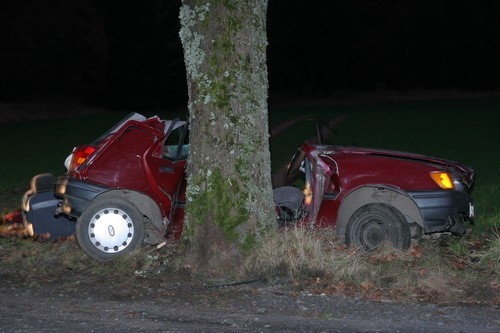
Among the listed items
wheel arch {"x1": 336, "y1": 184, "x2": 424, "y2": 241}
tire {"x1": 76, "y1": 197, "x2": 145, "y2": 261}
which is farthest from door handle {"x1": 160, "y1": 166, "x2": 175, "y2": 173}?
wheel arch {"x1": 336, "y1": 184, "x2": 424, "y2": 241}

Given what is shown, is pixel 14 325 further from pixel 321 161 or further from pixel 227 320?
pixel 321 161

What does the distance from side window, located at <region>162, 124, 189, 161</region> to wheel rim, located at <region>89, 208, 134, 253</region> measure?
3.01 feet

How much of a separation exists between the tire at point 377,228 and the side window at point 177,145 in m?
2.10

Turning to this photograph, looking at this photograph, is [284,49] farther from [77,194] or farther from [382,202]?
[382,202]

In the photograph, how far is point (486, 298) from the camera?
26.3 ft

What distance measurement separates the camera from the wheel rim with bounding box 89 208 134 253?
9.53 metres

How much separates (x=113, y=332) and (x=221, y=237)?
2.20 metres

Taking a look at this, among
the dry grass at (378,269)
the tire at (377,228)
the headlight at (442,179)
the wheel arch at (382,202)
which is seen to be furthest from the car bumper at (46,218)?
the headlight at (442,179)

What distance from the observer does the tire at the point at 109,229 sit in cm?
949

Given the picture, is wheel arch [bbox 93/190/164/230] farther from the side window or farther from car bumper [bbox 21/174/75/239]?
car bumper [bbox 21/174/75/239]

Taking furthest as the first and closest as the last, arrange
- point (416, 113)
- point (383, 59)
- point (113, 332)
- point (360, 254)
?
point (383, 59) → point (416, 113) → point (360, 254) → point (113, 332)

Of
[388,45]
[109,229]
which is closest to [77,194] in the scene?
[109,229]

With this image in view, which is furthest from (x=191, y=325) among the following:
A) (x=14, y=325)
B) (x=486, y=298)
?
(x=486, y=298)

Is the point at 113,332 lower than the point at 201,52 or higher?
lower
